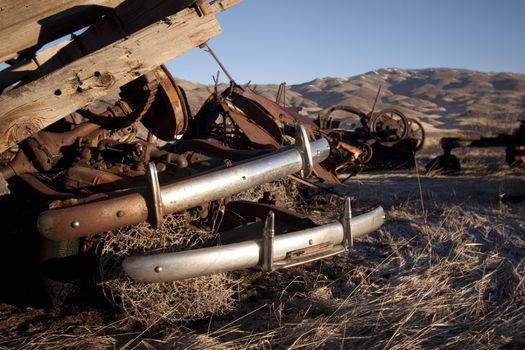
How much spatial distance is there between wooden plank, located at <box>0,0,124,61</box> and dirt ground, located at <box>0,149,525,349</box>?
1.41 m

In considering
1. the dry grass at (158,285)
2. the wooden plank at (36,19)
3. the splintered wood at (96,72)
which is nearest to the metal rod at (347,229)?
the dry grass at (158,285)

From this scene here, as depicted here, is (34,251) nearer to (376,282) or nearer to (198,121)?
(376,282)

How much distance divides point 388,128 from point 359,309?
329 inches

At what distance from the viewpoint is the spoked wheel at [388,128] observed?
1021cm

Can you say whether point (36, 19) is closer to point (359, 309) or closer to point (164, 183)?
point (164, 183)

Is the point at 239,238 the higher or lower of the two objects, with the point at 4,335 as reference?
A: lower

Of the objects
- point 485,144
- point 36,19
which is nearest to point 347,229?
point 36,19

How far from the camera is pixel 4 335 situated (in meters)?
2.41

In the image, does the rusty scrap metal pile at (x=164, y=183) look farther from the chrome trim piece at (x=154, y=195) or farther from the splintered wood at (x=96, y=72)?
the splintered wood at (x=96, y=72)

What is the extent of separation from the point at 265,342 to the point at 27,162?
6.33ft

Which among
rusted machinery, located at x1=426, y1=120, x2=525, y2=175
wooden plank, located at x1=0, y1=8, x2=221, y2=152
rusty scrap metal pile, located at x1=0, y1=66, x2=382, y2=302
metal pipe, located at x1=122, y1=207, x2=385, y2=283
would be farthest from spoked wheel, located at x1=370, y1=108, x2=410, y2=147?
wooden plank, located at x1=0, y1=8, x2=221, y2=152

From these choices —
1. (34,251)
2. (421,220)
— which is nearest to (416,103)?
(421,220)

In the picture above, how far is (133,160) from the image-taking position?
9.47 feet

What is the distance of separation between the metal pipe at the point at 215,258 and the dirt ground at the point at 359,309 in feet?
1.28
